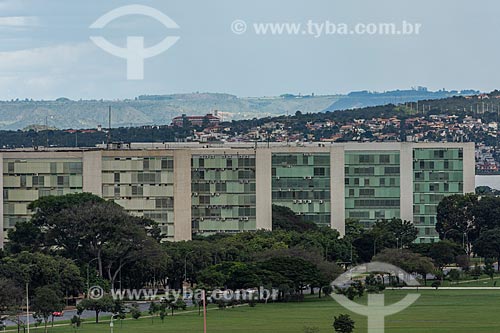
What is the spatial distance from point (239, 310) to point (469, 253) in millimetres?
43830

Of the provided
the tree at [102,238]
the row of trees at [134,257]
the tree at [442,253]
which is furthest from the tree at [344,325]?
the tree at [442,253]

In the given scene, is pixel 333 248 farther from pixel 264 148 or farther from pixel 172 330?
pixel 172 330

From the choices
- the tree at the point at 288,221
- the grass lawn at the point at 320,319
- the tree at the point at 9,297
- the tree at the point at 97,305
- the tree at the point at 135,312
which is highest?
the tree at the point at 288,221

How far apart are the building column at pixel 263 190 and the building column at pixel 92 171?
1246 cm

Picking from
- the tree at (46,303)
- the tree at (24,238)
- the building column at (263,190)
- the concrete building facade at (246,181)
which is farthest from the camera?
the building column at (263,190)

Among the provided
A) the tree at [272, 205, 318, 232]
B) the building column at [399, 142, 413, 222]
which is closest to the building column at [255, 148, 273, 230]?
the tree at [272, 205, 318, 232]

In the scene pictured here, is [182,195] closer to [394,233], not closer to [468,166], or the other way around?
[394,233]

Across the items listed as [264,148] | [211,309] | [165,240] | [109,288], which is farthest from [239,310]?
[264,148]

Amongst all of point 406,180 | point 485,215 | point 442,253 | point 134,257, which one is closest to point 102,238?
point 134,257

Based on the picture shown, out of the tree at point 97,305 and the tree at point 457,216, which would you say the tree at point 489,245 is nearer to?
the tree at point 457,216

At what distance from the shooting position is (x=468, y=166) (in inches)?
5714

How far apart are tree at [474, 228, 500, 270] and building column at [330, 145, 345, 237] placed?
1156 centimetres

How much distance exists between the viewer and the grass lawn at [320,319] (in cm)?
8075

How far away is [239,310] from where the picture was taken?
9212 cm
